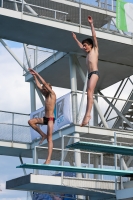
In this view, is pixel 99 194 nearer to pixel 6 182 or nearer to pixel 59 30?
pixel 6 182

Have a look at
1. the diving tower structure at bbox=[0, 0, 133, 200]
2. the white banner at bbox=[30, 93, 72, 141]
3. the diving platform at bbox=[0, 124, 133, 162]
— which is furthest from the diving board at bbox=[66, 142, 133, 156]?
the white banner at bbox=[30, 93, 72, 141]

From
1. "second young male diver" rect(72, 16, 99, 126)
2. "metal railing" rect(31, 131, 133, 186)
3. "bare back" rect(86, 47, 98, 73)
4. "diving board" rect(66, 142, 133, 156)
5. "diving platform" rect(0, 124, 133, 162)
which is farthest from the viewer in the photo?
"diving platform" rect(0, 124, 133, 162)

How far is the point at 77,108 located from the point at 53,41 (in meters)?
3.29

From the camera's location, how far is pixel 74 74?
1010 inches

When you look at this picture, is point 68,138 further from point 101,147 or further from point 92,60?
point 92,60

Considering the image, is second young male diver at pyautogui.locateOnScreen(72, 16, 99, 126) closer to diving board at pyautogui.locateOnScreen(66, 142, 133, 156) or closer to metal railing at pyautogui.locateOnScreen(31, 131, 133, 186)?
diving board at pyautogui.locateOnScreen(66, 142, 133, 156)

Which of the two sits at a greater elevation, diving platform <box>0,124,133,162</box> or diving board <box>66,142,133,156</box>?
diving platform <box>0,124,133,162</box>

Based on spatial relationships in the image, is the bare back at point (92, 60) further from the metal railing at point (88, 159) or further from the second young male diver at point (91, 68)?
the metal railing at point (88, 159)

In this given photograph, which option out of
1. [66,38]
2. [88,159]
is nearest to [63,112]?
[66,38]

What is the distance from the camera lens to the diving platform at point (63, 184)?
20797mm

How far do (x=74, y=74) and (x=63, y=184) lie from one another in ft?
21.8

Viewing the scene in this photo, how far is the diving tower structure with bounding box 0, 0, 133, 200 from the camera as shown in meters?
21.1

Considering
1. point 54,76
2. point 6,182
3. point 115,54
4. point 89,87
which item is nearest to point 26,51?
point 54,76

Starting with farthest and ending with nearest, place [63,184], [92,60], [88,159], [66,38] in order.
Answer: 1. [66,38]
2. [88,159]
3. [63,184]
4. [92,60]
